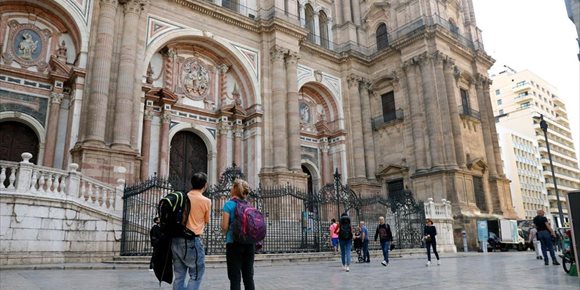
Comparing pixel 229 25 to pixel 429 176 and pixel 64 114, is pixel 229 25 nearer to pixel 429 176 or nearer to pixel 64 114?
pixel 64 114

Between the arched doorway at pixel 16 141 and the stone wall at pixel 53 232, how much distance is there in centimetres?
603

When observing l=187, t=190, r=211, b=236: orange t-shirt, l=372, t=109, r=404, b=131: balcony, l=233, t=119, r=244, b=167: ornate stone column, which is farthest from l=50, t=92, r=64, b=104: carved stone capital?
l=372, t=109, r=404, b=131: balcony

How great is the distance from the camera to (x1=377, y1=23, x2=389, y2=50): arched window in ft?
86.7

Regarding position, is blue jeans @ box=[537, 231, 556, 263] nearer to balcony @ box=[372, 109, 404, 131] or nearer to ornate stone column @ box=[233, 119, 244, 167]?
ornate stone column @ box=[233, 119, 244, 167]

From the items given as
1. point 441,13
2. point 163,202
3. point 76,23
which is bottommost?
point 163,202

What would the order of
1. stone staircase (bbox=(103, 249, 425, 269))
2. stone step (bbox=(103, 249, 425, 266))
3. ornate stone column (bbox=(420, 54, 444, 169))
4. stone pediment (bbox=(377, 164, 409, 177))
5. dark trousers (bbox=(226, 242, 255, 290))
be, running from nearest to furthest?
dark trousers (bbox=(226, 242, 255, 290)) → stone staircase (bbox=(103, 249, 425, 269)) → stone step (bbox=(103, 249, 425, 266)) → ornate stone column (bbox=(420, 54, 444, 169)) → stone pediment (bbox=(377, 164, 409, 177))

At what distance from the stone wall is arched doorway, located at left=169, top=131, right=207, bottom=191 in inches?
302

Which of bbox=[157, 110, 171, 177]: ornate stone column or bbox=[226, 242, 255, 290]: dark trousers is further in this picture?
bbox=[157, 110, 171, 177]: ornate stone column

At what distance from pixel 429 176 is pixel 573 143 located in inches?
2756

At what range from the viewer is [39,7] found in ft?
51.6

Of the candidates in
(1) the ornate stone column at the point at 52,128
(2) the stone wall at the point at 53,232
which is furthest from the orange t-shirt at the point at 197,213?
(1) the ornate stone column at the point at 52,128

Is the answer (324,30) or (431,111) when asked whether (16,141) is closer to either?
(324,30)

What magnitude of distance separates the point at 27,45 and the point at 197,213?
15.3 meters

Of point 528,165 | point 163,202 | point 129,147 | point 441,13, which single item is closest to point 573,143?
point 528,165
